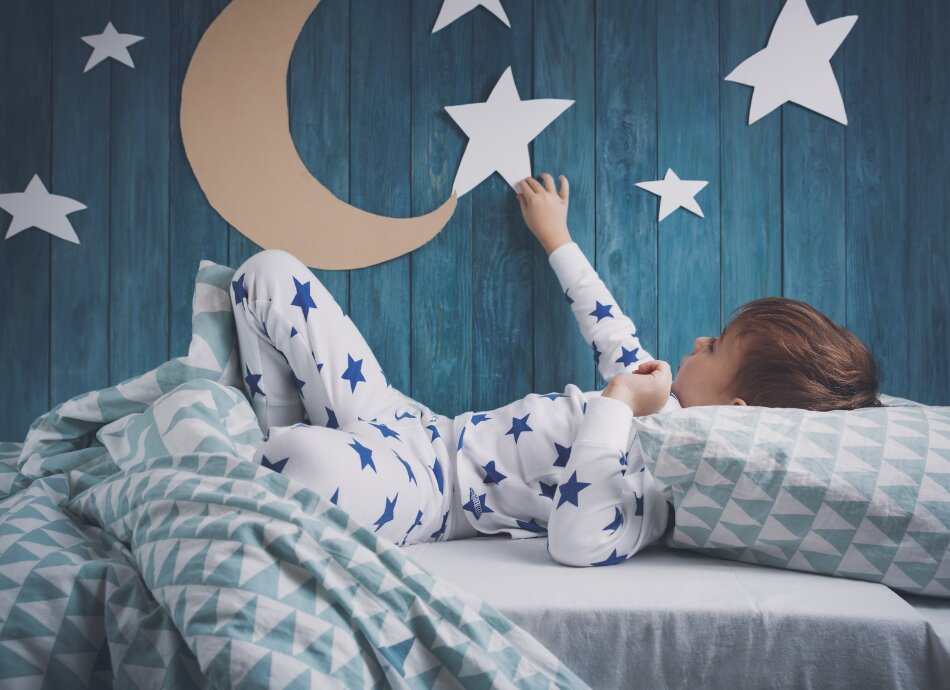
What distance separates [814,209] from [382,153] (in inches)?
37.7

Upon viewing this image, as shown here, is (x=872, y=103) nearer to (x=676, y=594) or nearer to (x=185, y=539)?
(x=676, y=594)

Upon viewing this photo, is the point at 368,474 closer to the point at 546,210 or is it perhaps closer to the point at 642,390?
the point at 642,390

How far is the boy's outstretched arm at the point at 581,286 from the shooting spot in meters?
1.33

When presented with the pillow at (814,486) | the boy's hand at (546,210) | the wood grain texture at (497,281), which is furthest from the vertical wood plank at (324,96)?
the pillow at (814,486)

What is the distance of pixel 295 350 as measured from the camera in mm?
1147

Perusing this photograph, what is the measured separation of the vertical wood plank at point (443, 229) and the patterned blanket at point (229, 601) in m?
0.66

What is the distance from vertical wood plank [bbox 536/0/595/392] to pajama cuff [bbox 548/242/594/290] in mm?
74

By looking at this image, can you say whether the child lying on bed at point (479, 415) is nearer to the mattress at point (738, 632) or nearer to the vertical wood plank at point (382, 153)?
the mattress at point (738, 632)

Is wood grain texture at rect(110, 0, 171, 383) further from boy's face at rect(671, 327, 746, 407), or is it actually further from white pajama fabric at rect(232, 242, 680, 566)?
boy's face at rect(671, 327, 746, 407)

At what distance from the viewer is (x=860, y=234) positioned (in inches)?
56.7

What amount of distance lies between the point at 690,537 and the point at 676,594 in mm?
133

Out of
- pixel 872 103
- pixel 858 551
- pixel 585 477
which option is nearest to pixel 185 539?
pixel 585 477

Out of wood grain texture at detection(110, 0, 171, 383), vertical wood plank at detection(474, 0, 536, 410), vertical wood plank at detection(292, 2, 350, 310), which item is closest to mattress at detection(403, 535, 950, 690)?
vertical wood plank at detection(474, 0, 536, 410)

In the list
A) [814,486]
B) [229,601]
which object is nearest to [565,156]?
[814,486]
